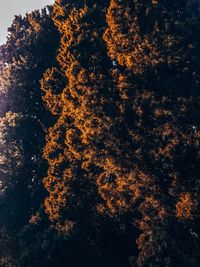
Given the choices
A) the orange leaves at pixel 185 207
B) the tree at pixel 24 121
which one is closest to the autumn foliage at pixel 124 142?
the orange leaves at pixel 185 207

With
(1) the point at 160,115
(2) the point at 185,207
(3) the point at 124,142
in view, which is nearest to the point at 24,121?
(3) the point at 124,142

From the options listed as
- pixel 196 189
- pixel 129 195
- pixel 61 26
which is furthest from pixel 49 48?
pixel 196 189

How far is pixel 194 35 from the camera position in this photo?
21.7 metres

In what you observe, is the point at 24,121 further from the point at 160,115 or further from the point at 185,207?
the point at 185,207

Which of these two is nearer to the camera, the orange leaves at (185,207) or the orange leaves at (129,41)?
the orange leaves at (185,207)

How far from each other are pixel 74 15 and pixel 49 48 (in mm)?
4060

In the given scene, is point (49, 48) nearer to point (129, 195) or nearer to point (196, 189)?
point (129, 195)

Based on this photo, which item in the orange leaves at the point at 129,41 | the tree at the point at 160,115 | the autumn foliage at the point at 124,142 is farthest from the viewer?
the orange leaves at the point at 129,41

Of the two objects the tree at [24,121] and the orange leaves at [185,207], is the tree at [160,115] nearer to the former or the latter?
the orange leaves at [185,207]

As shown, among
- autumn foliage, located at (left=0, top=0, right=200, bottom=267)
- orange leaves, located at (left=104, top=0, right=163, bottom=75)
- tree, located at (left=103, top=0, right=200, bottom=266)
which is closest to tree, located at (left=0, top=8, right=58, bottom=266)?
autumn foliage, located at (left=0, top=0, right=200, bottom=267)

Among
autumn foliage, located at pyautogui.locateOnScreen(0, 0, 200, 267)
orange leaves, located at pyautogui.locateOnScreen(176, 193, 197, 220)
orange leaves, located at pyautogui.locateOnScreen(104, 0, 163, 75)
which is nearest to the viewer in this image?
orange leaves, located at pyautogui.locateOnScreen(176, 193, 197, 220)

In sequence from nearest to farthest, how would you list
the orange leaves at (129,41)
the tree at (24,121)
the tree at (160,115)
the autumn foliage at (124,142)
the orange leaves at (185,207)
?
the orange leaves at (185,207) → the tree at (160,115) → the autumn foliage at (124,142) → the orange leaves at (129,41) → the tree at (24,121)

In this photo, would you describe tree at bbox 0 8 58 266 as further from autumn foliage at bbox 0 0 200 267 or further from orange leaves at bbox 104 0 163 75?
orange leaves at bbox 104 0 163 75

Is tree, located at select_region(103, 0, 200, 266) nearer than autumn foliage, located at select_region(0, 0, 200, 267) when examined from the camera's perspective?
Yes
